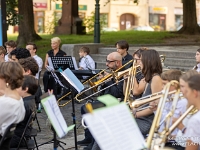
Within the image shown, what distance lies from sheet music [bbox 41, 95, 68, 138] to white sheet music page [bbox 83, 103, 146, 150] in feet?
4.86

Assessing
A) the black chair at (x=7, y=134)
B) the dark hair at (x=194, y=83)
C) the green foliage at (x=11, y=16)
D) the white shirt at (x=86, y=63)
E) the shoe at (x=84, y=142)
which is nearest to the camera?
the dark hair at (x=194, y=83)

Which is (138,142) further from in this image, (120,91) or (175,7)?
(175,7)

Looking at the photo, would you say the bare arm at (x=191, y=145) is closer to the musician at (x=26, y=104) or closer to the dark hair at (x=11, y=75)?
the dark hair at (x=11, y=75)

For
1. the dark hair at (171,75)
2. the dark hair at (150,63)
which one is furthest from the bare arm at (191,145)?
the dark hair at (150,63)

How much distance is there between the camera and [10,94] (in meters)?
5.30

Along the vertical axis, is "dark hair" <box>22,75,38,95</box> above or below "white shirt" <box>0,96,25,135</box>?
above

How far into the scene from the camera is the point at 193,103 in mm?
4145

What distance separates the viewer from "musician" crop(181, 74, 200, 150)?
412 cm

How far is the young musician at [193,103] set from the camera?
4.12m

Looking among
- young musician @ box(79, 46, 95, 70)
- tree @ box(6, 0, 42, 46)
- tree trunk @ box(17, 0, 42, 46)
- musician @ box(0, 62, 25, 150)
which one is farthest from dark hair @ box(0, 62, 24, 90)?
tree trunk @ box(17, 0, 42, 46)

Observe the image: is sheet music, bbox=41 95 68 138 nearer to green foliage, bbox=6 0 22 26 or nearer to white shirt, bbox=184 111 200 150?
white shirt, bbox=184 111 200 150

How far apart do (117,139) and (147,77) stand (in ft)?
9.26

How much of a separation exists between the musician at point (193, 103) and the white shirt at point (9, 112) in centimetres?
190

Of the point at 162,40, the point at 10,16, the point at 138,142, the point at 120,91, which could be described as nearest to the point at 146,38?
the point at 162,40
